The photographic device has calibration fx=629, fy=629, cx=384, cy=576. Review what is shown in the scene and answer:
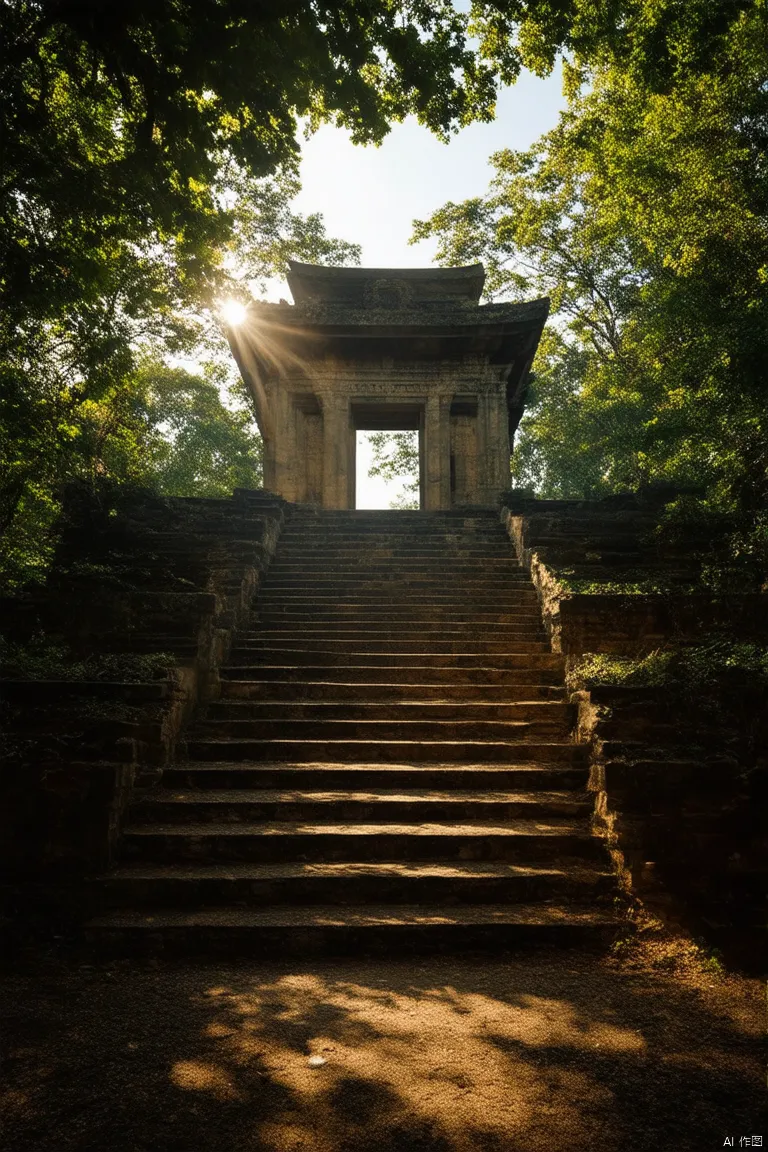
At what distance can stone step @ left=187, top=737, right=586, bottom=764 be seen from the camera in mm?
5387

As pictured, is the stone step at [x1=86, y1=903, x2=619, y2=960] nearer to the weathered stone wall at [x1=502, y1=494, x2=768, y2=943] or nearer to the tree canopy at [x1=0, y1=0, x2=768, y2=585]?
the weathered stone wall at [x1=502, y1=494, x2=768, y2=943]

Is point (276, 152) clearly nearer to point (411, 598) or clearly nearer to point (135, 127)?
point (135, 127)

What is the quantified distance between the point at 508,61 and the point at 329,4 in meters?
2.63

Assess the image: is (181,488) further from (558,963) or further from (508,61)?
(558,963)

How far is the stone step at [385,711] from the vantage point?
237 inches

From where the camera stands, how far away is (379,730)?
5789 mm

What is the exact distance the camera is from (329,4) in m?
5.22

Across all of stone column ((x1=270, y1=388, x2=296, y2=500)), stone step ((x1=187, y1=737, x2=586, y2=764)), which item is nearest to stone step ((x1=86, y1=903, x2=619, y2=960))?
stone step ((x1=187, y1=737, x2=586, y2=764))

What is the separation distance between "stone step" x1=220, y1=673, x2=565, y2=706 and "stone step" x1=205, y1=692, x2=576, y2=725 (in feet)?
1.03

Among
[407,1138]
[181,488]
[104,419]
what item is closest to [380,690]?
[407,1138]

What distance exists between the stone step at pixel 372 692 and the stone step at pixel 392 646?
0.74 meters

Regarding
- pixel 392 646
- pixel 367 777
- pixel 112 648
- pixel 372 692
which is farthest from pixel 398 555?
pixel 367 777

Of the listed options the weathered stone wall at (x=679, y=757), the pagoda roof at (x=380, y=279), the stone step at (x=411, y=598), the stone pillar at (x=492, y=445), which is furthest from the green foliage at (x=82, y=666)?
the pagoda roof at (x=380, y=279)

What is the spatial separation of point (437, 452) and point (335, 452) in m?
2.53
